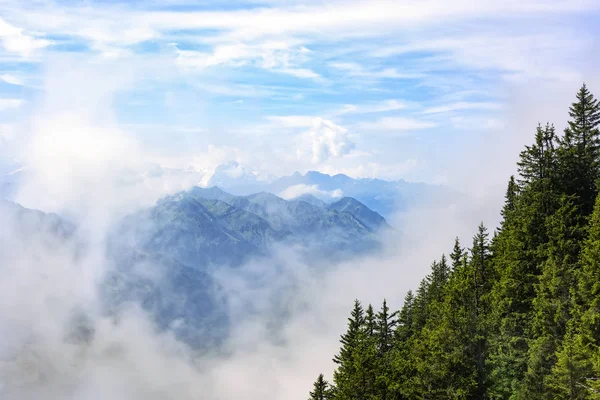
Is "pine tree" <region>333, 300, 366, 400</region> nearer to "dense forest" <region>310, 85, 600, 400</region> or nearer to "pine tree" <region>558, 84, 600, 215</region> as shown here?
"dense forest" <region>310, 85, 600, 400</region>

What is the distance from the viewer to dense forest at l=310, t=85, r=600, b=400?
135ft

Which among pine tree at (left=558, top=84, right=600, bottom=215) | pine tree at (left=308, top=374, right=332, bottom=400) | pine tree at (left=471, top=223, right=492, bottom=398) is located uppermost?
pine tree at (left=558, top=84, right=600, bottom=215)

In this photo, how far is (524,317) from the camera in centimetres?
5116

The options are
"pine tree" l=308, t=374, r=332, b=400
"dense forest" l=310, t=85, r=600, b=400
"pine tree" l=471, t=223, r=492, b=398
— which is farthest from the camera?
"pine tree" l=308, t=374, r=332, b=400

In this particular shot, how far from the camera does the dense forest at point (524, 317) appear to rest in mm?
41031

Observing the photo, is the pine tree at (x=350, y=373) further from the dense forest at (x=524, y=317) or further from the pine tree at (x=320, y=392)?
the pine tree at (x=320, y=392)

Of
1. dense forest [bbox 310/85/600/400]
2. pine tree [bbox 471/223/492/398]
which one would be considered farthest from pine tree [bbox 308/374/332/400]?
pine tree [bbox 471/223/492/398]

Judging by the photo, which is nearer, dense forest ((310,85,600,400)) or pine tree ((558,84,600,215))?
dense forest ((310,85,600,400))

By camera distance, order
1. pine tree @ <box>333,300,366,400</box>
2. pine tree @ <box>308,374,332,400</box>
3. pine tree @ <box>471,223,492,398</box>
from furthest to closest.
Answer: pine tree @ <box>308,374,332,400</box>, pine tree @ <box>333,300,366,400</box>, pine tree @ <box>471,223,492,398</box>

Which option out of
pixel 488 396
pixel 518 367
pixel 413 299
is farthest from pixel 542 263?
pixel 413 299

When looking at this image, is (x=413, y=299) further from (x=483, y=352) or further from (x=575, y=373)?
(x=575, y=373)

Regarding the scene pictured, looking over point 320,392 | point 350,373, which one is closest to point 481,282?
point 350,373

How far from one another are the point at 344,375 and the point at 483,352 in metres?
18.5

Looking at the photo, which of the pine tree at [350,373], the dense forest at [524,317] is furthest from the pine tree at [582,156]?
the pine tree at [350,373]
